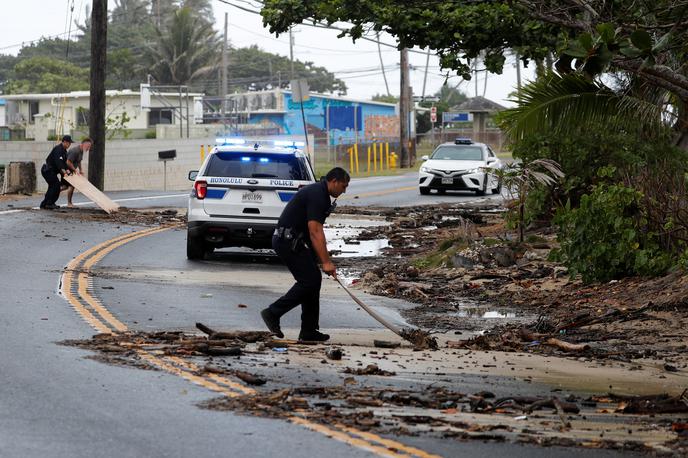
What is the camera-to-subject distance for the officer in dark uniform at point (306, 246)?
11.9 metres

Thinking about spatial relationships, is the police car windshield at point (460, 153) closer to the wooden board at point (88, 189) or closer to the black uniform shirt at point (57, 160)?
the wooden board at point (88, 189)

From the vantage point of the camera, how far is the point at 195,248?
786 inches

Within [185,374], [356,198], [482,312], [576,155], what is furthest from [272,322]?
[356,198]

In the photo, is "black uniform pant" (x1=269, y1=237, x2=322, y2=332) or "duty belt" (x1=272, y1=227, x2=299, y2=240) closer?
"black uniform pant" (x1=269, y1=237, x2=322, y2=332)

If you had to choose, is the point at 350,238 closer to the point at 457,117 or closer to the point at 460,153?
the point at 460,153

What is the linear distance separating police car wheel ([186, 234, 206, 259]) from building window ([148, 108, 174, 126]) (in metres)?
60.1

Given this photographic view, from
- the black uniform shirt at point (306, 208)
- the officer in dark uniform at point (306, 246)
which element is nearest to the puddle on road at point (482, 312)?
the officer in dark uniform at point (306, 246)

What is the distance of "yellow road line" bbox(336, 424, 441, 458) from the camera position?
710 centimetres

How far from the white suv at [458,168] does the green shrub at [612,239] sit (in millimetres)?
21768

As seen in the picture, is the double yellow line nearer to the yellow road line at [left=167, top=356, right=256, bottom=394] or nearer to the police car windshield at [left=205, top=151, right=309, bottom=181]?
the yellow road line at [left=167, top=356, right=256, bottom=394]

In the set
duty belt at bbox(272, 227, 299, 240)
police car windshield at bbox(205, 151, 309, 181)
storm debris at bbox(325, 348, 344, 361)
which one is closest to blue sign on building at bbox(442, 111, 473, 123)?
police car windshield at bbox(205, 151, 309, 181)

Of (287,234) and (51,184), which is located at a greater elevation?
(287,234)

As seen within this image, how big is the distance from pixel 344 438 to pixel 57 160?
72.4 ft

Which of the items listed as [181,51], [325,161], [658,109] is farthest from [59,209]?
[181,51]
